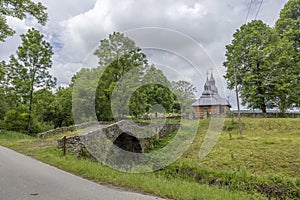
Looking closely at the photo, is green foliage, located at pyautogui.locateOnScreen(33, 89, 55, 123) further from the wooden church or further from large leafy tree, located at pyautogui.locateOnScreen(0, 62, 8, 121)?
the wooden church

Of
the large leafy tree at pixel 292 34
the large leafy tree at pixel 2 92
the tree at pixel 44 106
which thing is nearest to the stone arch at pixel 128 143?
the large leafy tree at pixel 2 92

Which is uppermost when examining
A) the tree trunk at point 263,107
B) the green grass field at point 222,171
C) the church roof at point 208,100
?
the church roof at point 208,100

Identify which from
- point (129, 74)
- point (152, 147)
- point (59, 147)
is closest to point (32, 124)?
point (129, 74)

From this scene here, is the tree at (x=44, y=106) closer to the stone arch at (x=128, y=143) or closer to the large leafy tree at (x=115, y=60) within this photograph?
the large leafy tree at (x=115, y=60)

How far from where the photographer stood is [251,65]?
2495 cm

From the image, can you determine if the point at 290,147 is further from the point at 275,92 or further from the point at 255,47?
the point at 255,47

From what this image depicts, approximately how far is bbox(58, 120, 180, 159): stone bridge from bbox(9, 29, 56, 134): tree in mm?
10257

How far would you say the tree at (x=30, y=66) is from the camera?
67.6 ft

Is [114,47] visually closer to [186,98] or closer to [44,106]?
[44,106]

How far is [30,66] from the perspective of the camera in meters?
21.2

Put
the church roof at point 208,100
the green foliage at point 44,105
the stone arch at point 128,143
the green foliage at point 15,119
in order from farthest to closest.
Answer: the church roof at point 208,100 < the green foliage at point 44,105 < the green foliage at point 15,119 < the stone arch at point 128,143

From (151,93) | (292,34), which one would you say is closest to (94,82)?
(151,93)

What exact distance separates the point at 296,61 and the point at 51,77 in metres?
26.1

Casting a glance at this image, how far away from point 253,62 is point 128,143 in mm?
17416
